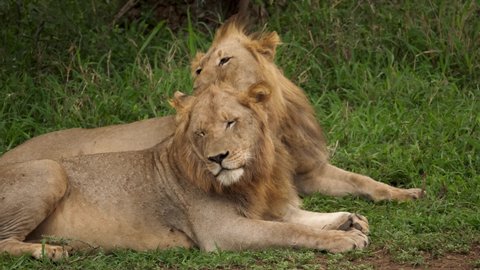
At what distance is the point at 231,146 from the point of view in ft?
17.7

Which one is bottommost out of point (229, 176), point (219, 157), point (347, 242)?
point (347, 242)

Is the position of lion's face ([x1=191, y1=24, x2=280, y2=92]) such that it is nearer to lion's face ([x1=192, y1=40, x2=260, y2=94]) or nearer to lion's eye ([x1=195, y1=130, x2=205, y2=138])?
lion's face ([x1=192, y1=40, x2=260, y2=94])

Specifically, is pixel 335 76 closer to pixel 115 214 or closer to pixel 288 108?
pixel 288 108

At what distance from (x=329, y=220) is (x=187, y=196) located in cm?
77

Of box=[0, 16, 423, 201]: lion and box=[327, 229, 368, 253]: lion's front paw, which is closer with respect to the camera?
box=[327, 229, 368, 253]: lion's front paw

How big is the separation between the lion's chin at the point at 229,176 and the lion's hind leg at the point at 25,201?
2.89 feet

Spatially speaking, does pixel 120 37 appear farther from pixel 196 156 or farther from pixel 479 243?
pixel 479 243

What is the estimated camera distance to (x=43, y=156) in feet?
22.5

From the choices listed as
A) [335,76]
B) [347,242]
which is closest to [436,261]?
[347,242]

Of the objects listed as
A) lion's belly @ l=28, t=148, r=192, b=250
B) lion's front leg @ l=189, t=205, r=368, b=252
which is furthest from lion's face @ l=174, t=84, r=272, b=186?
lion's belly @ l=28, t=148, r=192, b=250

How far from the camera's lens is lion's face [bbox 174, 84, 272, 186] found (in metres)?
5.40

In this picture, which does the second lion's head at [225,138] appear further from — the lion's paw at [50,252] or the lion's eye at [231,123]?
the lion's paw at [50,252]

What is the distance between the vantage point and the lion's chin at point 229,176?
5.43 m

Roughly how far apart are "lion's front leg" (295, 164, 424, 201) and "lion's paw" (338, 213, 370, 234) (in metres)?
0.73
